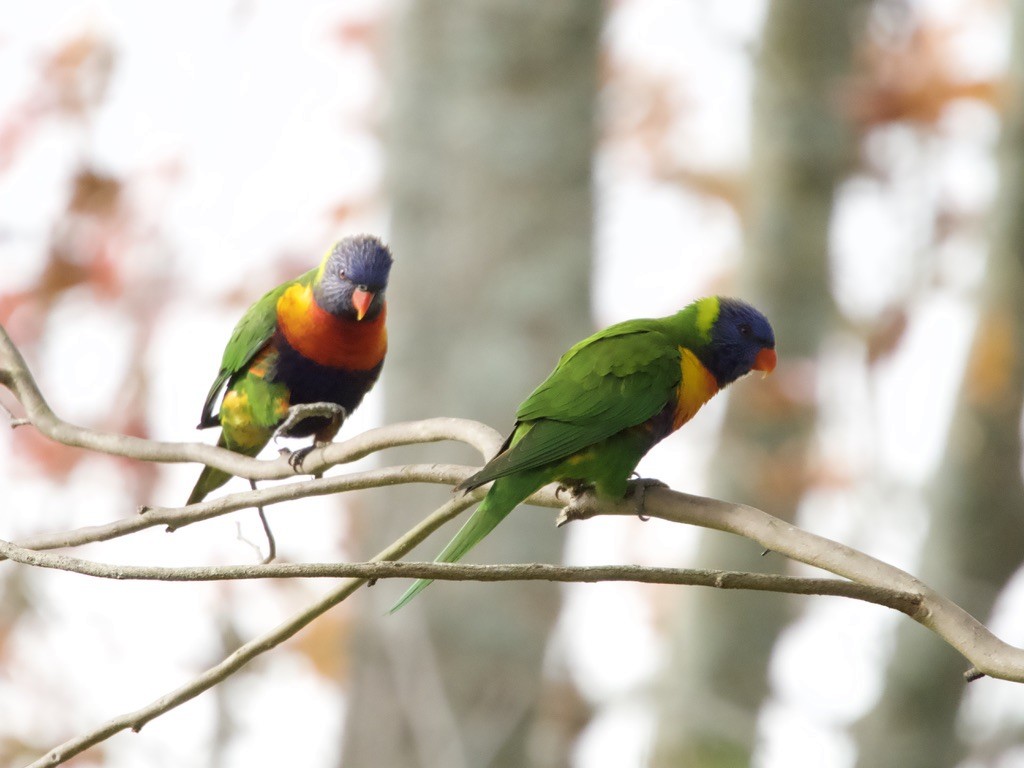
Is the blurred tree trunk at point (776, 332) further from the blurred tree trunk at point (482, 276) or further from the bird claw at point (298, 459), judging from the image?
the bird claw at point (298, 459)

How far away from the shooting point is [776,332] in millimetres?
5086

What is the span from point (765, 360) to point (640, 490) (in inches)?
31.6

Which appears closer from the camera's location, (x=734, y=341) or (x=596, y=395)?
(x=596, y=395)

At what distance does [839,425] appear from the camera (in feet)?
19.5

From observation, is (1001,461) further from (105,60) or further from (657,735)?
(105,60)

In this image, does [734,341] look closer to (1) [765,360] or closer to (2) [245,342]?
(1) [765,360]

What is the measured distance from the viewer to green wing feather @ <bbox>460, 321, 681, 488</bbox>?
1765 millimetres

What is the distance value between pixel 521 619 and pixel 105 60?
9.14 ft

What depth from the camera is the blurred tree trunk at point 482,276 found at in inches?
158

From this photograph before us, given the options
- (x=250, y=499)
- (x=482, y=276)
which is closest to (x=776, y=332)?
(x=482, y=276)

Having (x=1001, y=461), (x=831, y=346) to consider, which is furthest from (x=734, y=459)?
(x=1001, y=461)

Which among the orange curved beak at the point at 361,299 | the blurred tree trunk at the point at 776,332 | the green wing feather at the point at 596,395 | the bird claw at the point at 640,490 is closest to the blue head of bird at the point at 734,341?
the green wing feather at the point at 596,395

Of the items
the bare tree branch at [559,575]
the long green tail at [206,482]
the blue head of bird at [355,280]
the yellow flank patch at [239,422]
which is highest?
the blue head of bird at [355,280]

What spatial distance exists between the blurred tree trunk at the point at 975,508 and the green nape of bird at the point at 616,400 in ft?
7.81
